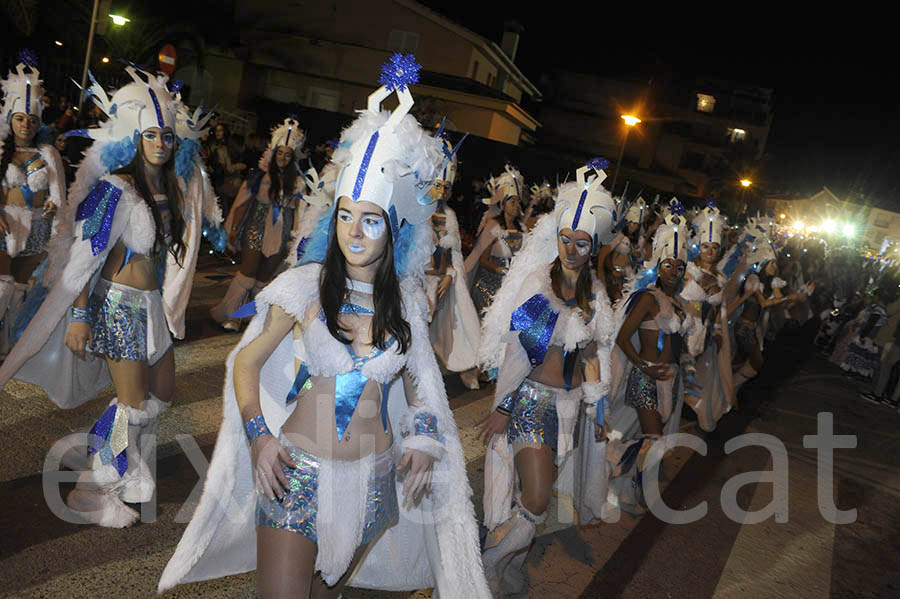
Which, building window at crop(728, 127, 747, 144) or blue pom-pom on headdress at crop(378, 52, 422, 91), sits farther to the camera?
building window at crop(728, 127, 747, 144)

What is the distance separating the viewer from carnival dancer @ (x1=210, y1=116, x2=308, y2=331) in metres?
8.35

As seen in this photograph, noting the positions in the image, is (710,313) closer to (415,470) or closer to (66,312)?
(415,470)

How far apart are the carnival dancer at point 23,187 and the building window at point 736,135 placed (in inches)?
2190

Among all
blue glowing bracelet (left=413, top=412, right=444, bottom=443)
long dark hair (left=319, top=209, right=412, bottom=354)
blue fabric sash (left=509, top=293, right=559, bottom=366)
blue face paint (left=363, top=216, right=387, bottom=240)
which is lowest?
blue glowing bracelet (left=413, top=412, right=444, bottom=443)

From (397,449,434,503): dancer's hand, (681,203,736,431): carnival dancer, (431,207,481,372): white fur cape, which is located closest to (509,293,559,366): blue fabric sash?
(397,449,434,503): dancer's hand

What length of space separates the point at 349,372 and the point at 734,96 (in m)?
59.2

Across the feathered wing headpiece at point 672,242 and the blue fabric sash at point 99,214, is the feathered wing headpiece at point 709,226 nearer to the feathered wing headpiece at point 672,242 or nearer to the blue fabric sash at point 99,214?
the feathered wing headpiece at point 672,242

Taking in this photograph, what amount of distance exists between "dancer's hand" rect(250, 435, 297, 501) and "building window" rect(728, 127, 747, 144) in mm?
57998

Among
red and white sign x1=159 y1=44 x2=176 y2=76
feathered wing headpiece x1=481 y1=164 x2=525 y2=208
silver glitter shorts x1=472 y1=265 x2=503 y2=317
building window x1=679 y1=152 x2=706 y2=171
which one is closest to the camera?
silver glitter shorts x1=472 y1=265 x2=503 y2=317

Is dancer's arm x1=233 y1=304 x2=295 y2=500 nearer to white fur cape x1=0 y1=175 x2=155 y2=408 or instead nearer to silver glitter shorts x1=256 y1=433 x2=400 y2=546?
silver glitter shorts x1=256 y1=433 x2=400 y2=546

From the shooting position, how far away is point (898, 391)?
13984mm

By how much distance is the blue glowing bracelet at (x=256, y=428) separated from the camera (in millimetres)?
2344

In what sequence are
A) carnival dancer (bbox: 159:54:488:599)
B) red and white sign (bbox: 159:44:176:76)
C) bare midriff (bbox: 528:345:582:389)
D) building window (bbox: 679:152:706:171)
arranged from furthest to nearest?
1. building window (bbox: 679:152:706:171)
2. red and white sign (bbox: 159:44:176:76)
3. bare midriff (bbox: 528:345:582:389)
4. carnival dancer (bbox: 159:54:488:599)

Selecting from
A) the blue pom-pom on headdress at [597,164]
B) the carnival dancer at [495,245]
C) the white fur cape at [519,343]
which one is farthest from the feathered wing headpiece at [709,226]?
the white fur cape at [519,343]
